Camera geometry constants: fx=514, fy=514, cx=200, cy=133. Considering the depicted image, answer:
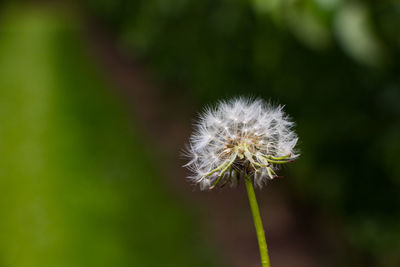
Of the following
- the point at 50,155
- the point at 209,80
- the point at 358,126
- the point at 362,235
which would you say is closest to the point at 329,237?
the point at 362,235

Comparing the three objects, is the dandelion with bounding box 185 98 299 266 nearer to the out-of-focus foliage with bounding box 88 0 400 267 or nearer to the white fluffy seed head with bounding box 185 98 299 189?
the white fluffy seed head with bounding box 185 98 299 189

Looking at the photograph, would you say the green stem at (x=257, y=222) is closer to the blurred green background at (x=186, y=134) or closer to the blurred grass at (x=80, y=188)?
the blurred green background at (x=186, y=134)

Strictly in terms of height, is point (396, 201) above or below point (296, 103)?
below

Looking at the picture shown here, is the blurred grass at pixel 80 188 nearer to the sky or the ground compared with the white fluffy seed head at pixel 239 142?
nearer to the sky

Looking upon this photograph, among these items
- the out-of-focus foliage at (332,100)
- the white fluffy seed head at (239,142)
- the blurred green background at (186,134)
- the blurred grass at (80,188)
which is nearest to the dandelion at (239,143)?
the white fluffy seed head at (239,142)

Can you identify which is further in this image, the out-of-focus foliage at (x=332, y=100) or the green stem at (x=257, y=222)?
the out-of-focus foliage at (x=332, y=100)

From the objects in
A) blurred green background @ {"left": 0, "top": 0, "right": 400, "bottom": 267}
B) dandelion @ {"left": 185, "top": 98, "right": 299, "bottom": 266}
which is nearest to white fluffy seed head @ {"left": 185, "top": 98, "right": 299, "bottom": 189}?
dandelion @ {"left": 185, "top": 98, "right": 299, "bottom": 266}

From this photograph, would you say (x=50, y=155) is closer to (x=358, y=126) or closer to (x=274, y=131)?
(x=358, y=126)
